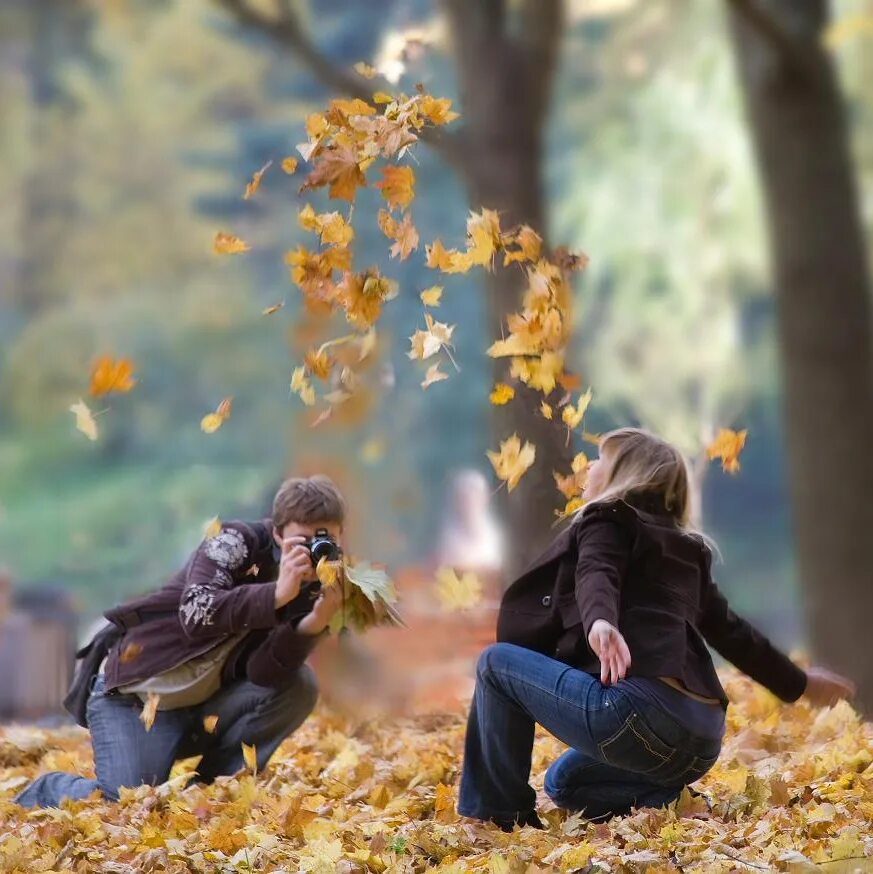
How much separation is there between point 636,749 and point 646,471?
1.91 feet

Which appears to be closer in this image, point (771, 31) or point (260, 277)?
point (771, 31)

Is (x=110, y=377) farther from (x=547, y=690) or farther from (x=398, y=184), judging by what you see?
(x=547, y=690)

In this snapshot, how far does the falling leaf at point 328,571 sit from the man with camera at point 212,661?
0.30ft

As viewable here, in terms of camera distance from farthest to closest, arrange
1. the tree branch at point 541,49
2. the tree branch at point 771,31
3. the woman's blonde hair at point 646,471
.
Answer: the tree branch at point 541,49 → the tree branch at point 771,31 → the woman's blonde hair at point 646,471

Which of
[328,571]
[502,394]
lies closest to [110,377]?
[328,571]

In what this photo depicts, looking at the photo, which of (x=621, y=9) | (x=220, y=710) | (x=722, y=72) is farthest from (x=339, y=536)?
(x=621, y=9)

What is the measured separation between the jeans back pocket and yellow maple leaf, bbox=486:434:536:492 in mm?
1054

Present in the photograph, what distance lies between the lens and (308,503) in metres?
3.23

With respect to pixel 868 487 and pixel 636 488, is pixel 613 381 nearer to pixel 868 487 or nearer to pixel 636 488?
pixel 868 487

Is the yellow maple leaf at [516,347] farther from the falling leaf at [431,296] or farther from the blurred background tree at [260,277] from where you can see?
the blurred background tree at [260,277]

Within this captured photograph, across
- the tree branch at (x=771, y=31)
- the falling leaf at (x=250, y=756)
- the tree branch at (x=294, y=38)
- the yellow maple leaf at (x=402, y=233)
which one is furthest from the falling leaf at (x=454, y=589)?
the tree branch at (x=771, y=31)

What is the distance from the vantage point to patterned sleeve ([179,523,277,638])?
10.3ft

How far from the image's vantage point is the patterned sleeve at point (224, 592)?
3.15 metres

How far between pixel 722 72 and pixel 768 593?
19.0ft
